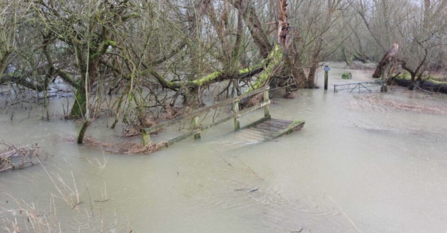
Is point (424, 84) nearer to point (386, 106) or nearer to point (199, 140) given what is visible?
point (386, 106)

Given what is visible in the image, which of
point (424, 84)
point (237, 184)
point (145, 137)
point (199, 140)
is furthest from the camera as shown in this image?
point (424, 84)

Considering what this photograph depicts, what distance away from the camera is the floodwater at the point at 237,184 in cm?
547

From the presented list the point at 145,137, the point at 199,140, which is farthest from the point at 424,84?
the point at 145,137

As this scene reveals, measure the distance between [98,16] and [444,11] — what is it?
16.3m

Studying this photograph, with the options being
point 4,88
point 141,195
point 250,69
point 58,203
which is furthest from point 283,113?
point 4,88

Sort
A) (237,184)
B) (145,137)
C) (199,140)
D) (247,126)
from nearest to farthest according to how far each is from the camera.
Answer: (237,184)
(145,137)
(199,140)
(247,126)

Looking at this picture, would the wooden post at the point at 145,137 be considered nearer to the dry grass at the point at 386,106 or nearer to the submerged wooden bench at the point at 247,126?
the submerged wooden bench at the point at 247,126

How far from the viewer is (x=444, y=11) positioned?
57.1ft

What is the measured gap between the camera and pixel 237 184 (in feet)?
22.3

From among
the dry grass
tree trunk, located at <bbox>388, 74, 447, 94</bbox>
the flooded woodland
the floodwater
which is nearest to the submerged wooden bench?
the flooded woodland

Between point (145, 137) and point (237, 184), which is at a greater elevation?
point (145, 137)

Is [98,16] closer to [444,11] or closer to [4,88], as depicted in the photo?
[4,88]

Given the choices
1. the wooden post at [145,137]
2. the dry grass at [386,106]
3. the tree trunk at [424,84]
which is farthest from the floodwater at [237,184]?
the tree trunk at [424,84]

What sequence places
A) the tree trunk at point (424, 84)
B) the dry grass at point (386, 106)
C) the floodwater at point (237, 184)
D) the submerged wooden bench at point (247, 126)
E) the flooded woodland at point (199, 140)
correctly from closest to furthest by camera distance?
the floodwater at point (237, 184) < the flooded woodland at point (199, 140) < the submerged wooden bench at point (247, 126) < the dry grass at point (386, 106) < the tree trunk at point (424, 84)
